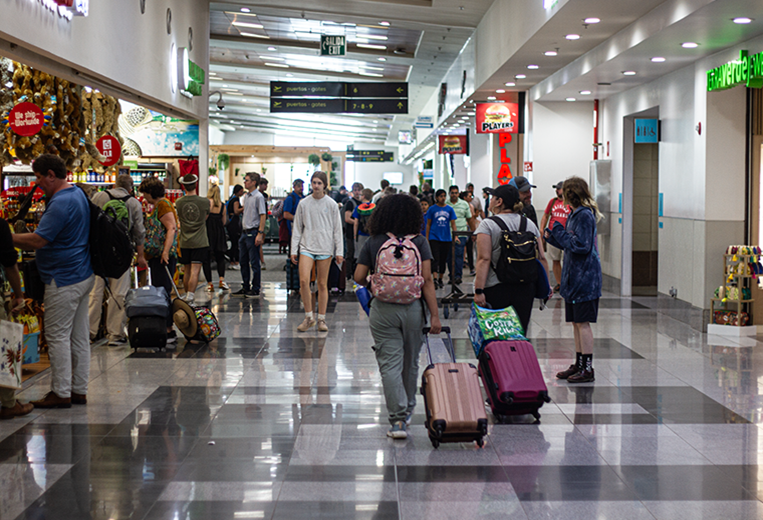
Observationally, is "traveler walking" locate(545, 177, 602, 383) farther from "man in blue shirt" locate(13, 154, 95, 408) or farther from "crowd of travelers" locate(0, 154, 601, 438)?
"man in blue shirt" locate(13, 154, 95, 408)

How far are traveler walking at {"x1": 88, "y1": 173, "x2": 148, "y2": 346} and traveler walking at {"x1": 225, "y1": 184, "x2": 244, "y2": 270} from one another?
5492 mm

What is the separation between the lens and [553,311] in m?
9.83

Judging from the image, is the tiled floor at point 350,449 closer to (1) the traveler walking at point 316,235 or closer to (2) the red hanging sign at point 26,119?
(1) the traveler walking at point 316,235

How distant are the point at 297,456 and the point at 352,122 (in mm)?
31548

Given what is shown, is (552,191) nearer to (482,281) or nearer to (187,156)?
(187,156)

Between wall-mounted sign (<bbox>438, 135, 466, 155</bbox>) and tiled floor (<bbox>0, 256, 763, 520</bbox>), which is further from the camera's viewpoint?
wall-mounted sign (<bbox>438, 135, 466, 155</bbox>)

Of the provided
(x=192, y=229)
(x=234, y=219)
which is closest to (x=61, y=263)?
(x=192, y=229)

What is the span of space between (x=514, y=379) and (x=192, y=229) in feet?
19.3

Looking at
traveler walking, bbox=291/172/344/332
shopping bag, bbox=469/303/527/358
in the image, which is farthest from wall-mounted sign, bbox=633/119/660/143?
shopping bag, bbox=469/303/527/358

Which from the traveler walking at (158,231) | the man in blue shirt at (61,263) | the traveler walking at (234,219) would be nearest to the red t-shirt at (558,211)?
the traveler walking at (234,219)

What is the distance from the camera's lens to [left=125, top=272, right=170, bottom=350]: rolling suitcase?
23.0ft

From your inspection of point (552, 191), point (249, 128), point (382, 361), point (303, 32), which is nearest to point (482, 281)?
point (382, 361)

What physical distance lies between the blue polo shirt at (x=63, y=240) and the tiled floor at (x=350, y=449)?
0.90 metres

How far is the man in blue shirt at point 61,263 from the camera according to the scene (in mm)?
4984
